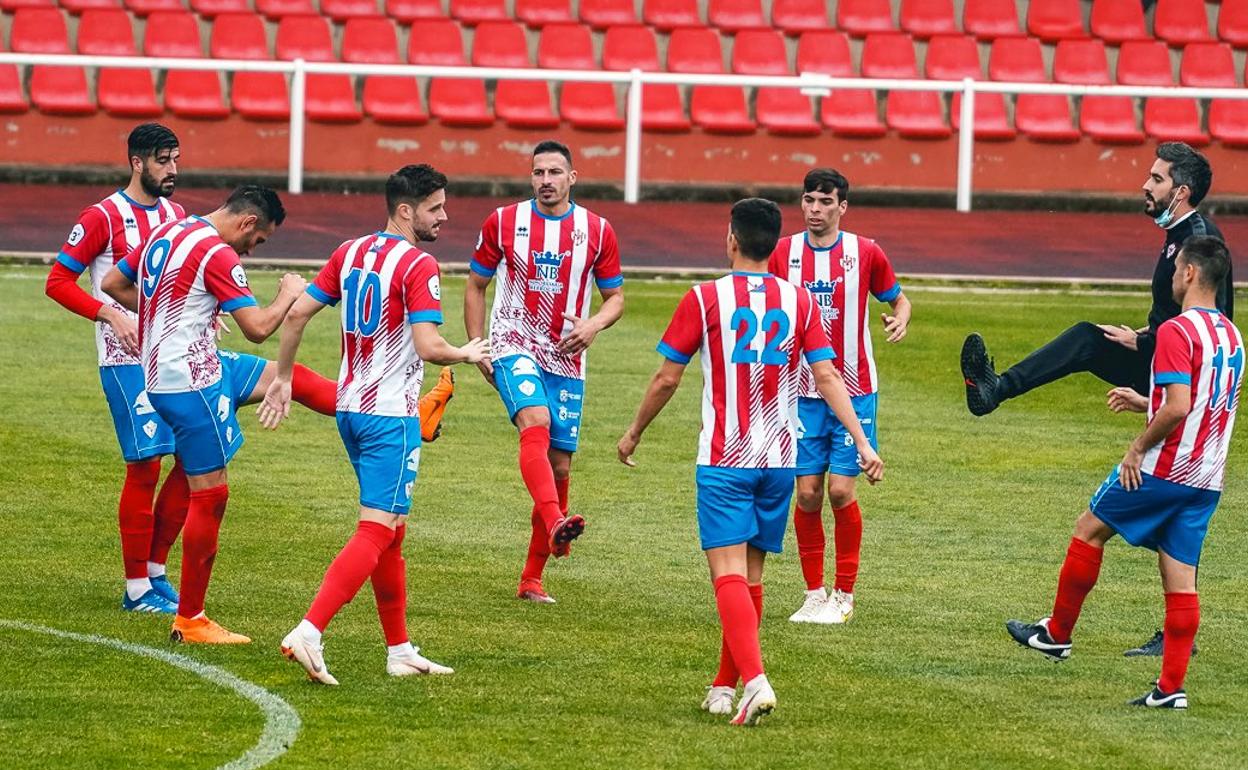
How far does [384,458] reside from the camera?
7582mm

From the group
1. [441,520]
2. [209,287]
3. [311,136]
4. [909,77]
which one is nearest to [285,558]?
[441,520]

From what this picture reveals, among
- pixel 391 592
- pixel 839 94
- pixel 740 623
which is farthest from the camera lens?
pixel 839 94

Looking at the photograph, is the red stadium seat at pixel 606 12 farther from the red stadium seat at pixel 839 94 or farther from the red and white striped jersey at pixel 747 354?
the red and white striped jersey at pixel 747 354

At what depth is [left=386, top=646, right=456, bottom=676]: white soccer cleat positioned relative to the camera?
7.69 meters

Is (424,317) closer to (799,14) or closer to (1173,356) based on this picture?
(1173,356)

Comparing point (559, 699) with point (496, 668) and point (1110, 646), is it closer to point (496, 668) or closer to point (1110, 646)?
point (496, 668)

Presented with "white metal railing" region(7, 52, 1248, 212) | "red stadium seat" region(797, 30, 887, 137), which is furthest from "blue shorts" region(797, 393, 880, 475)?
"red stadium seat" region(797, 30, 887, 137)

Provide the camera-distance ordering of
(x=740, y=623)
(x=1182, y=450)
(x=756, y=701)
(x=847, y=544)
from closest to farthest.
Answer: (x=756, y=701) < (x=740, y=623) < (x=1182, y=450) < (x=847, y=544)

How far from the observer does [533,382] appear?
9.19 m

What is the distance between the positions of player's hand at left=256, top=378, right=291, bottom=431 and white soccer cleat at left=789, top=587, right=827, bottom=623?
8.12ft

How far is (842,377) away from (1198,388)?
6.29 ft

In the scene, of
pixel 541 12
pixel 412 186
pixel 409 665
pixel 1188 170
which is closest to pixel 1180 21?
pixel 541 12

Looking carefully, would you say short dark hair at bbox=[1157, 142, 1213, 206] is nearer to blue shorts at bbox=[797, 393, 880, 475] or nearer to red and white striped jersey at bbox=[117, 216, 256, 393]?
blue shorts at bbox=[797, 393, 880, 475]

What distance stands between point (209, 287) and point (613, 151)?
51.4 feet
